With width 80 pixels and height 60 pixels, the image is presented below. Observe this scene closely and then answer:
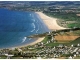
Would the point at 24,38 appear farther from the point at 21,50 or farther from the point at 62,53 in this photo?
the point at 62,53

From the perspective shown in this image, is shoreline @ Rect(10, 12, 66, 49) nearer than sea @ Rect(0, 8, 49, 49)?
No

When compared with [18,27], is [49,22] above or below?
above

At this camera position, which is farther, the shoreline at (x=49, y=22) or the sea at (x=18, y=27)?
the shoreline at (x=49, y=22)

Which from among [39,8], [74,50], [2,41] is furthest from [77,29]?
[2,41]

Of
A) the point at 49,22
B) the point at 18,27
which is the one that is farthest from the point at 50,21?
the point at 18,27

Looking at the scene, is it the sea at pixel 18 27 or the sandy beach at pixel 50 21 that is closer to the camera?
the sea at pixel 18 27

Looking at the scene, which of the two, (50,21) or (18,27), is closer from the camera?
(18,27)

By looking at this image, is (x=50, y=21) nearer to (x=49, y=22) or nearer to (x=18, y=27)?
(x=49, y=22)

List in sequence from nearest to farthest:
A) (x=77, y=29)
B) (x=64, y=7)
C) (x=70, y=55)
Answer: (x=70, y=55) < (x=77, y=29) < (x=64, y=7)
